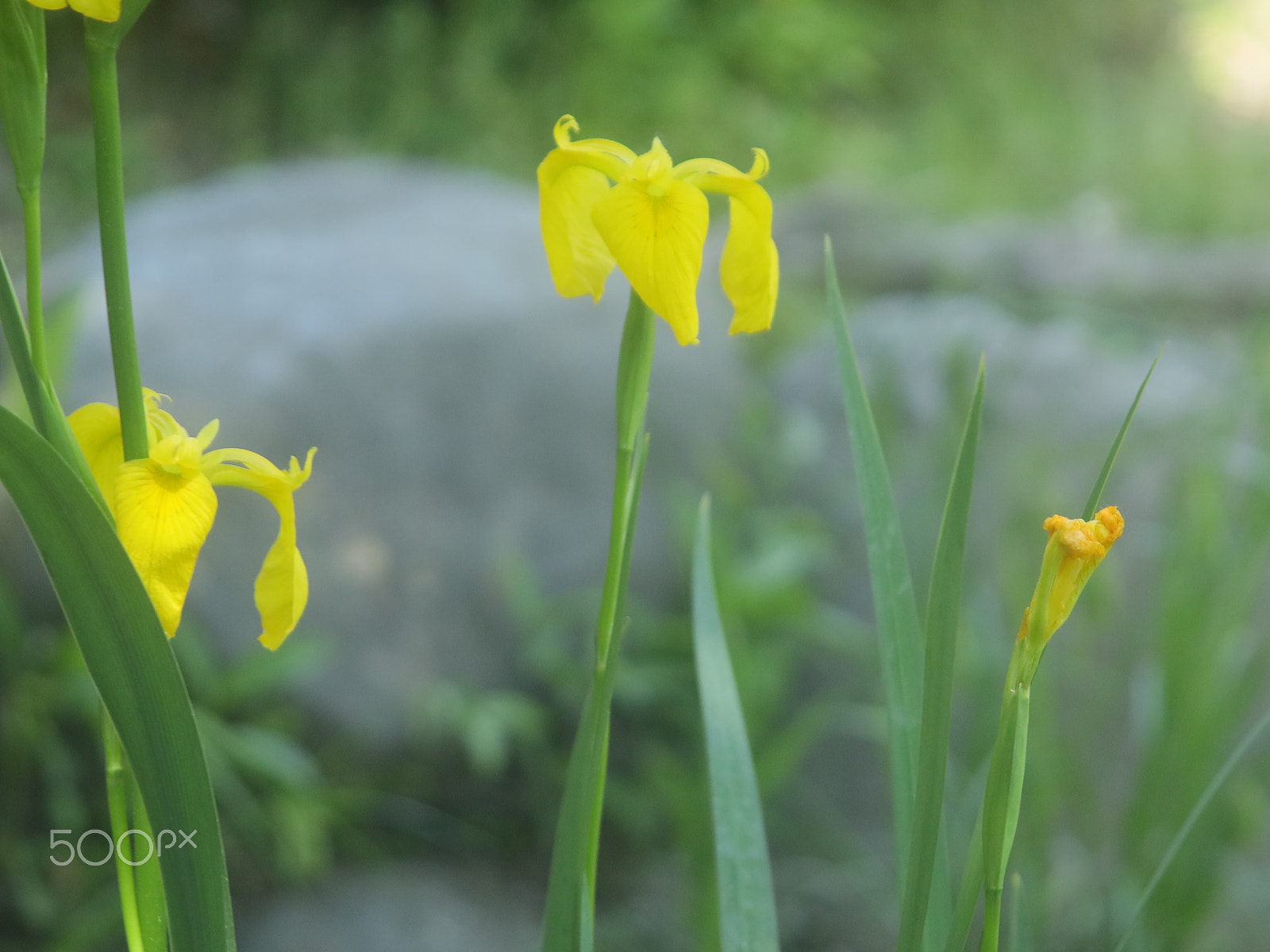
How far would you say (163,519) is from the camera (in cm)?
24

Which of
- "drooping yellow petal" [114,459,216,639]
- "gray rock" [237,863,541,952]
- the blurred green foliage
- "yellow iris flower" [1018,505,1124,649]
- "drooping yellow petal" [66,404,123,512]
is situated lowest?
"gray rock" [237,863,541,952]

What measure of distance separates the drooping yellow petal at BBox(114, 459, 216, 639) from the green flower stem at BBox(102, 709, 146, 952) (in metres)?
0.03

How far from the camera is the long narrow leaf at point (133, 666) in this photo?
0.21 m

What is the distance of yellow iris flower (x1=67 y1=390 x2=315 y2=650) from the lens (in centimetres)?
24

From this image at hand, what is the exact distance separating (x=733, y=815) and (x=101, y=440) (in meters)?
0.21

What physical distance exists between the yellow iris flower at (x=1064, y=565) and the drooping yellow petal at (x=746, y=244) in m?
0.09

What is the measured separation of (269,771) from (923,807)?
35.5 inches

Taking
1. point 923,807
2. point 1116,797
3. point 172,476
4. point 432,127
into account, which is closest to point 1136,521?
point 1116,797

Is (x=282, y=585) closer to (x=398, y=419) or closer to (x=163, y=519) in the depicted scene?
(x=163, y=519)

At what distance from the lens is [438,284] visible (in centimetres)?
147

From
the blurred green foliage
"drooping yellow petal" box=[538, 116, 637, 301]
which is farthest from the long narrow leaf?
the blurred green foliage

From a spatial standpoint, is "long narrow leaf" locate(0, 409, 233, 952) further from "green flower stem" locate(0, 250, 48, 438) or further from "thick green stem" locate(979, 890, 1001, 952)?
"thick green stem" locate(979, 890, 1001, 952)

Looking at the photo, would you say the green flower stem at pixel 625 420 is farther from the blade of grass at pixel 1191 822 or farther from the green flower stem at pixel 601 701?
the blade of grass at pixel 1191 822

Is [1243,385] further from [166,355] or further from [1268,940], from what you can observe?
[166,355]
